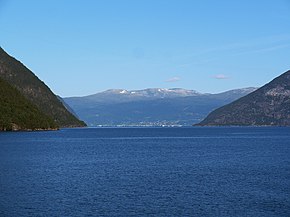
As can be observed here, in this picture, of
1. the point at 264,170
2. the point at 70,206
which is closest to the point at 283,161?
the point at 264,170

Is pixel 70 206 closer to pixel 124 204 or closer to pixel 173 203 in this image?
pixel 124 204

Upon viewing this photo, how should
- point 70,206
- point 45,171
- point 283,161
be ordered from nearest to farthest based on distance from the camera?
point 70,206
point 45,171
point 283,161

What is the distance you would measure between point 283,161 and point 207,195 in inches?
2427

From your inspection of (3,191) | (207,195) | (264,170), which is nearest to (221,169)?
(264,170)

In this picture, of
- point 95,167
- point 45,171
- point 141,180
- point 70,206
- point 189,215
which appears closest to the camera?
point 189,215

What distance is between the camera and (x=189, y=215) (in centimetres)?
5709

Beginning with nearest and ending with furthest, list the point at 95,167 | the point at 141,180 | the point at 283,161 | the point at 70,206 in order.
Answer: the point at 70,206
the point at 141,180
the point at 95,167
the point at 283,161

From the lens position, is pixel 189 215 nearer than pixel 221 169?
Yes

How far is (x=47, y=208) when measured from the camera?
198 feet

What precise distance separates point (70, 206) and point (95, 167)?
154ft

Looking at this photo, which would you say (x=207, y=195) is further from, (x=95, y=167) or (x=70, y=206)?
(x=95, y=167)

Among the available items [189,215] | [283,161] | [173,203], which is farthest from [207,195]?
[283,161]

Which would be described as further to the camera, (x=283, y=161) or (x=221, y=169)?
(x=283, y=161)

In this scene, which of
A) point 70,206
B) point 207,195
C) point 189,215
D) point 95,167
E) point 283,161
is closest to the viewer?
point 189,215
